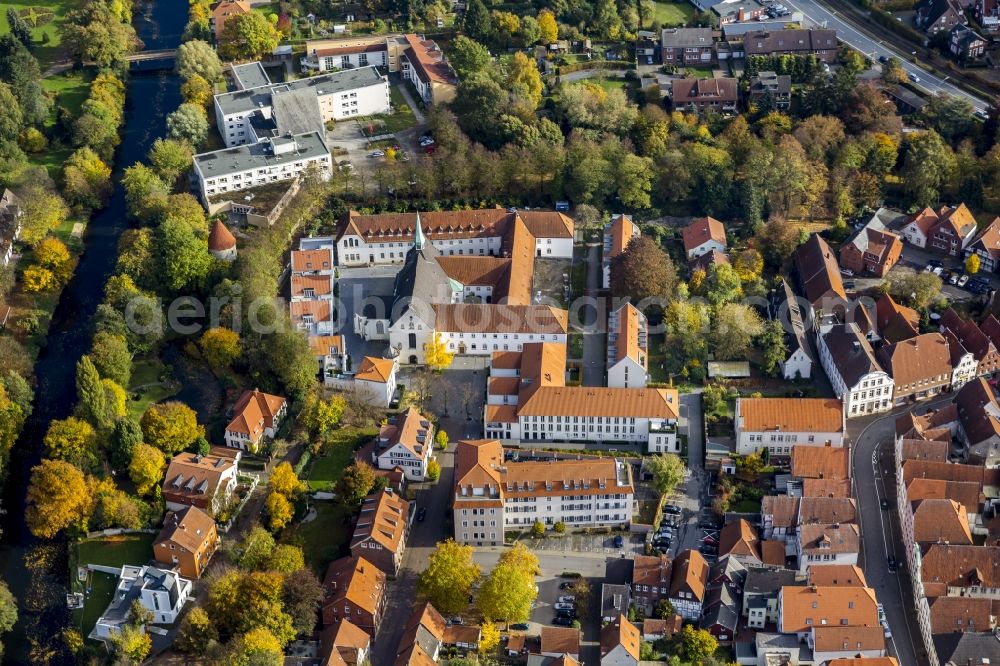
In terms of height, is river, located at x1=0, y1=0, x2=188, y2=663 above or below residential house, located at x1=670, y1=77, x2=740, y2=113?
below

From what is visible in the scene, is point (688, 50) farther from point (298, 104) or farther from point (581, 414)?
point (581, 414)

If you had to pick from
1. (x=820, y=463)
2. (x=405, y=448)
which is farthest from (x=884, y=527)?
(x=405, y=448)

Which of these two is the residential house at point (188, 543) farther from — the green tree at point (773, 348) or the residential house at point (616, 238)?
the green tree at point (773, 348)

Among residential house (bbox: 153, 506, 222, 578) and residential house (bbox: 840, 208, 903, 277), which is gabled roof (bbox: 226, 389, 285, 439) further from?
residential house (bbox: 840, 208, 903, 277)

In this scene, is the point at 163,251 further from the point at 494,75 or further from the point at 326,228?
the point at 494,75

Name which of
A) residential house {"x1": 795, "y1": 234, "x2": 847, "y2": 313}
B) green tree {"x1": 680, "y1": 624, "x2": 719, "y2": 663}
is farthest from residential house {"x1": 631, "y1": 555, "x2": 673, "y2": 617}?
residential house {"x1": 795, "y1": 234, "x2": 847, "y2": 313}
